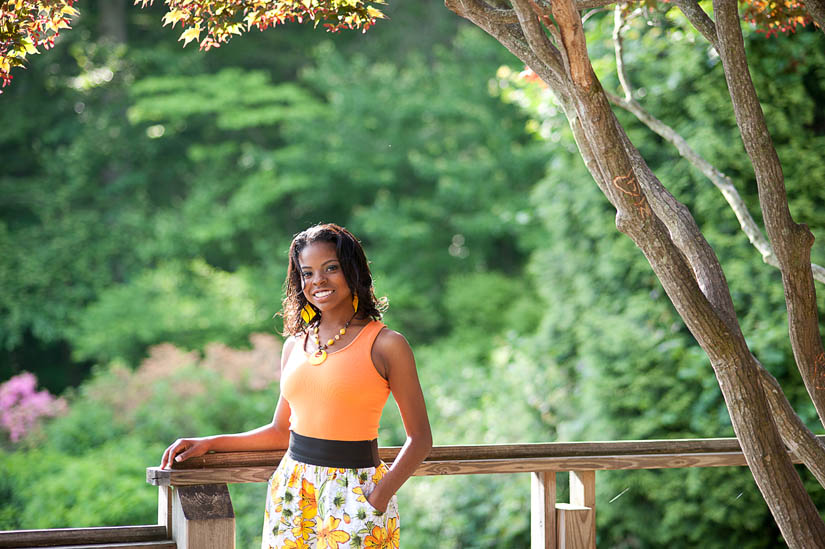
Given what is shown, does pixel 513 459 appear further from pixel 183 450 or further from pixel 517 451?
pixel 183 450

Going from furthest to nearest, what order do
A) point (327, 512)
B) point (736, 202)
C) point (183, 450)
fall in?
point (736, 202)
point (183, 450)
point (327, 512)

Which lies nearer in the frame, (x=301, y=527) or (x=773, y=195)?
(x=301, y=527)

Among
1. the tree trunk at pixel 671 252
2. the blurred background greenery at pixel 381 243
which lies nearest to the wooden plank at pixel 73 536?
the tree trunk at pixel 671 252

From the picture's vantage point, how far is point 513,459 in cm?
231

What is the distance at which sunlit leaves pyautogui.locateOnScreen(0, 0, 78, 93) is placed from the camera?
6.23 ft

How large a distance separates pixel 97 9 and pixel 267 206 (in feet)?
10.2

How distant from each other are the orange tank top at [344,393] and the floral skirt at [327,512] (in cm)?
8

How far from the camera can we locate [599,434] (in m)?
4.40

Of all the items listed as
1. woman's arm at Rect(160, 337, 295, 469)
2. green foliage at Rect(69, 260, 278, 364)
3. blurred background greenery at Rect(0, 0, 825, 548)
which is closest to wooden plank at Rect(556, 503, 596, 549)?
woman's arm at Rect(160, 337, 295, 469)

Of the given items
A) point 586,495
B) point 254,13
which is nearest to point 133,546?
point 586,495

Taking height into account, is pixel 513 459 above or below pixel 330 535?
above

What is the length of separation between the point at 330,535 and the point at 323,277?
20.5 inches

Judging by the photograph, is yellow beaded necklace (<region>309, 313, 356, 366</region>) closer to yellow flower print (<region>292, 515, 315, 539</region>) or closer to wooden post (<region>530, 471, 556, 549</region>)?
yellow flower print (<region>292, 515, 315, 539</region>)

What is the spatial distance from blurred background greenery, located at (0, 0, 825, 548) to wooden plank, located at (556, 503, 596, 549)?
182 cm
